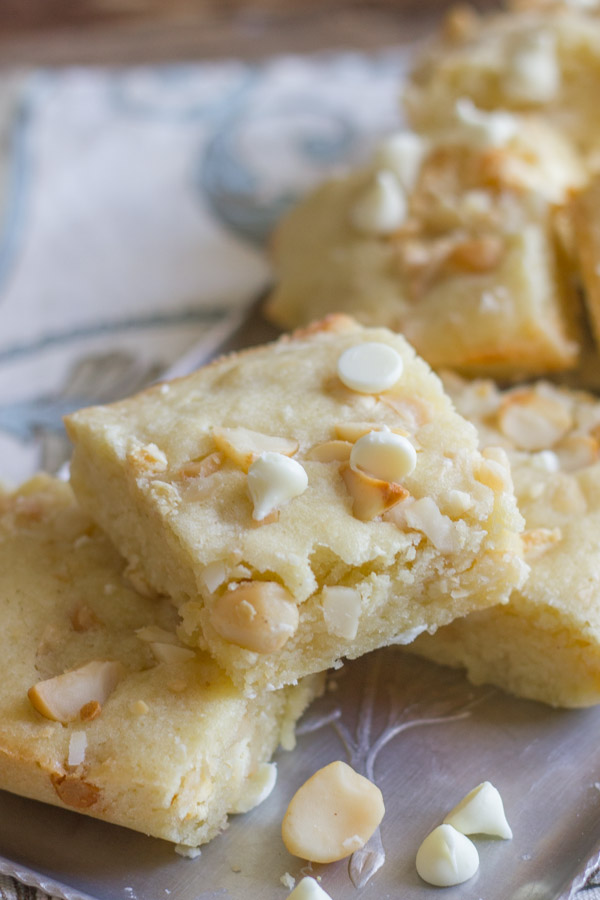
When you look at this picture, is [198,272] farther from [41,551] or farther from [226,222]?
[41,551]

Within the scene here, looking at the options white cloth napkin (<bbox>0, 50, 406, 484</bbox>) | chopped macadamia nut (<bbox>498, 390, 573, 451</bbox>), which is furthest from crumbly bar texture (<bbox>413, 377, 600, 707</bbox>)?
white cloth napkin (<bbox>0, 50, 406, 484</bbox>)

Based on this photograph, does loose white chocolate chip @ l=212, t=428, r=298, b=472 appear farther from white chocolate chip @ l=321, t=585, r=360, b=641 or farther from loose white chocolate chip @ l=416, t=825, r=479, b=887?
loose white chocolate chip @ l=416, t=825, r=479, b=887

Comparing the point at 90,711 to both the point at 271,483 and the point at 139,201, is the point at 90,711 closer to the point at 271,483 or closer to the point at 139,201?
the point at 271,483

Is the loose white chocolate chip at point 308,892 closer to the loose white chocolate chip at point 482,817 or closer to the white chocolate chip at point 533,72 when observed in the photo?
the loose white chocolate chip at point 482,817

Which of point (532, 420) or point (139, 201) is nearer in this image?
point (532, 420)

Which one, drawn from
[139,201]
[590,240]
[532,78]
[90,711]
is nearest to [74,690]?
[90,711]

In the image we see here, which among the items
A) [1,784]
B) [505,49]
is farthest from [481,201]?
[1,784]
